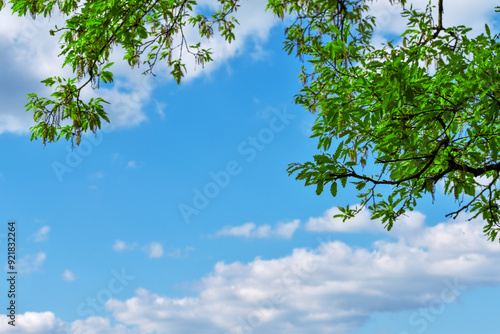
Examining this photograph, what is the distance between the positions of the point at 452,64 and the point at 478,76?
0.36 metres

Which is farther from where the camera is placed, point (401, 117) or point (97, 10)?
point (97, 10)

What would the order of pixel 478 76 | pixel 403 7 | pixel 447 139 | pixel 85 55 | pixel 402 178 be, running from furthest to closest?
1. pixel 403 7
2. pixel 85 55
3. pixel 402 178
4. pixel 447 139
5. pixel 478 76

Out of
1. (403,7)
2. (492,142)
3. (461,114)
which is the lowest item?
(492,142)

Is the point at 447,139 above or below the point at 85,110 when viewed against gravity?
below

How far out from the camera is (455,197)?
23.4 feet

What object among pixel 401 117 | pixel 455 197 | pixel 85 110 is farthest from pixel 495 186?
pixel 85 110

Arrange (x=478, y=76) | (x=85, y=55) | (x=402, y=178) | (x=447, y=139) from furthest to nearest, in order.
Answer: (x=85, y=55)
(x=402, y=178)
(x=447, y=139)
(x=478, y=76)

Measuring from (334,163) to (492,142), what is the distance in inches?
66.4

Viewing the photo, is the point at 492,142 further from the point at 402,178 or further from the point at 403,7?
the point at 403,7

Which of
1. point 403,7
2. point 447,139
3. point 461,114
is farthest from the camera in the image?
point 403,7

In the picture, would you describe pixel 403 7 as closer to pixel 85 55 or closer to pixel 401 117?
pixel 401 117

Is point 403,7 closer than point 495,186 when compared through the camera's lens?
No

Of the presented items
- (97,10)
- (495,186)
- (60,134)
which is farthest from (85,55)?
(495,186)

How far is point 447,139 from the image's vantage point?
5.73 m
